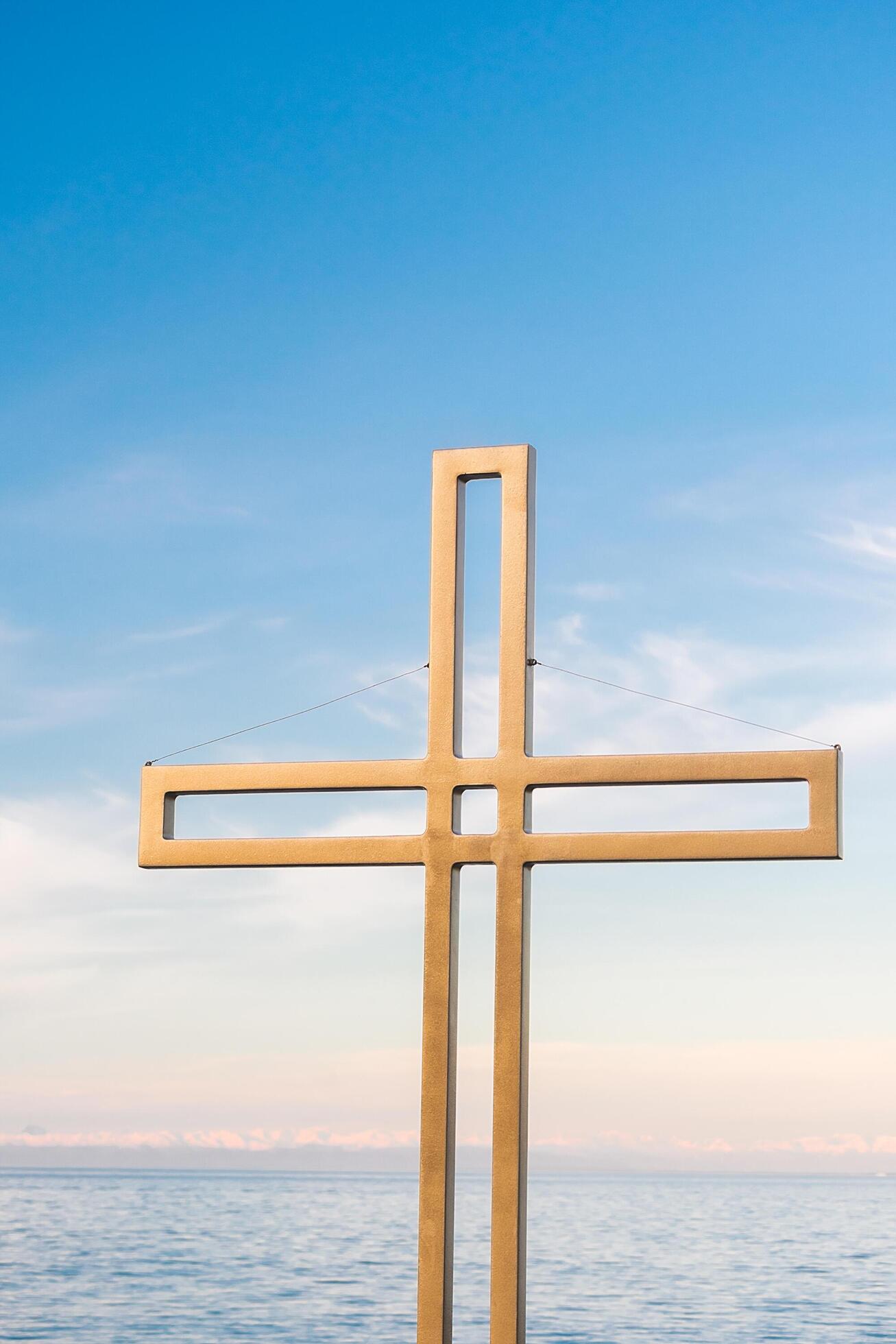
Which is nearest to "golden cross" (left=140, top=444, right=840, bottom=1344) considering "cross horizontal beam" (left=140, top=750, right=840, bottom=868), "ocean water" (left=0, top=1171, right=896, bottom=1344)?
"cross horizontal beam" (left=140, top=750, right=840, bottom=868)

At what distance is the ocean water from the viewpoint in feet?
55.4

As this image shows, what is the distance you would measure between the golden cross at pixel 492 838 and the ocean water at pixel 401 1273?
11.8 meters

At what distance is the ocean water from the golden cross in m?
11.8

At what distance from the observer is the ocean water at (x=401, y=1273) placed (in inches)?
664

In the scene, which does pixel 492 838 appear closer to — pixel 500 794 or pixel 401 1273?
pixel 500 794

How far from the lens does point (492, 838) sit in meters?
5.09

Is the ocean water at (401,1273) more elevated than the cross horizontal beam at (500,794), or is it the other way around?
the cross horizontal beam at (500,794)

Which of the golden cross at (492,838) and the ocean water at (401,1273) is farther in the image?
the ocean water at (401,1273)

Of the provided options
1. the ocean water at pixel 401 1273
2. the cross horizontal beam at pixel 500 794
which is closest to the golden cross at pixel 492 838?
the cross horizontal beam at pixel 500 794

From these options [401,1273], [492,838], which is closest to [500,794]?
[492,838]

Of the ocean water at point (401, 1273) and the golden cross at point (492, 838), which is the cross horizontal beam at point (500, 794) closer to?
the golden cross at point (492, 838)

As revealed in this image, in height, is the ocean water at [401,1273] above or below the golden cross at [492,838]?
below

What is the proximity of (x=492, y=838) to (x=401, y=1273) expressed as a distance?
1753 centimetres

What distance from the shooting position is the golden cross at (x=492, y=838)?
4.90 metres
